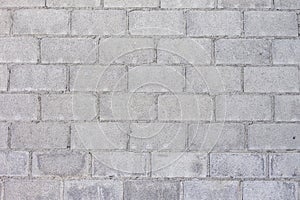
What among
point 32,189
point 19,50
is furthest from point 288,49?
point 32,189

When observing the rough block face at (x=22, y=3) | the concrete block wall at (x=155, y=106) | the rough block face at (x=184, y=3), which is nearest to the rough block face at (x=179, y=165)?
the concrete block wall at (x=155, y=106)

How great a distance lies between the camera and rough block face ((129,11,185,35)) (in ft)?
8.18

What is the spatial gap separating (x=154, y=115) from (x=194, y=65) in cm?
35

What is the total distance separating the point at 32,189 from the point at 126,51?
905 mm

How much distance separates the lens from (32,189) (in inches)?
97.7

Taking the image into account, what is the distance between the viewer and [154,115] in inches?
97.6

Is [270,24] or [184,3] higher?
[184,3]

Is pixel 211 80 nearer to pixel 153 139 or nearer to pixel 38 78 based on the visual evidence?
pixel 153 139

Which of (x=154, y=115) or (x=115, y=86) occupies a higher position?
(x=115, y=86)

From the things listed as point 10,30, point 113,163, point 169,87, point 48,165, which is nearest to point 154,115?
point 169,87

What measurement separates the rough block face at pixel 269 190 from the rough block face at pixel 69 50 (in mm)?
1095

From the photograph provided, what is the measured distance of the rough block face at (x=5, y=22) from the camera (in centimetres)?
251

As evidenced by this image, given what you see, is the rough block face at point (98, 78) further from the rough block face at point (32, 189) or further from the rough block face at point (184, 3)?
the rough block face at point (32, 189)

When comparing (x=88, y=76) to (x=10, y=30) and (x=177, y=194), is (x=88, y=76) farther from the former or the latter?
(x=177, y=194)
